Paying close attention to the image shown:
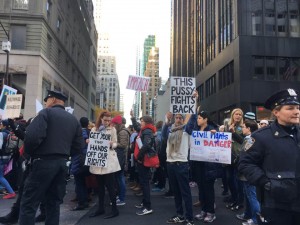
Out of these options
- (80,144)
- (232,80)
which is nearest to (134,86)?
(80,144)

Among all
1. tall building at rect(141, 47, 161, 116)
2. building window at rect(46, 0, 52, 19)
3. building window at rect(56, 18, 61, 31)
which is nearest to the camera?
building window at rect(46, 0, 52, 19)

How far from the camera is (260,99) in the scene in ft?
97.1

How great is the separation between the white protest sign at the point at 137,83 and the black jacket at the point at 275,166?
7.55 metres

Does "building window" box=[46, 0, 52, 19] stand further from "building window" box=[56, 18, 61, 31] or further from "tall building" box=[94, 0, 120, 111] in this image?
"tall building" box=[94, 0, 120, 111]

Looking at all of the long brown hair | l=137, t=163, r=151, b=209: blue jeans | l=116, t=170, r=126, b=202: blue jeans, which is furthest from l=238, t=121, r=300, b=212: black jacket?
l=116, t=170, r=126, b=202: blue jeans

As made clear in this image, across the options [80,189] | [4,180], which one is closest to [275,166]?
[80,189]

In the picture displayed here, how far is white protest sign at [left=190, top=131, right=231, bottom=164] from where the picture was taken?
21.6 feet

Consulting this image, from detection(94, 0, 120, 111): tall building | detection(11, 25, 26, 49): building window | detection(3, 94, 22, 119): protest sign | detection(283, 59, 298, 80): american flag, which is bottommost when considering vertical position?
detection(3, 94, 22, 119): protest sign

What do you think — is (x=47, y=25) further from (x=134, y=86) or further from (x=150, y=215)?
(x=150, y=215)

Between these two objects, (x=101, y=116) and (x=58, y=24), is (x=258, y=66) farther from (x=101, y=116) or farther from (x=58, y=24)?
(x=101, y=116)

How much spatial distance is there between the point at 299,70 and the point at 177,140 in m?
27.6

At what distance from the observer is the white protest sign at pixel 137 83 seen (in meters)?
10.6

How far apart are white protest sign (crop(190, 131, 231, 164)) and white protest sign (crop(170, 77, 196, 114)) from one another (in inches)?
21.5

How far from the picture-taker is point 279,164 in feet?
9.77
